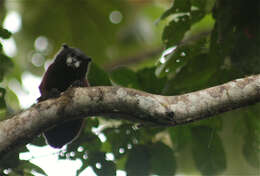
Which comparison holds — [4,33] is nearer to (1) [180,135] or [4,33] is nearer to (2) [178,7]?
(2) [178,7]

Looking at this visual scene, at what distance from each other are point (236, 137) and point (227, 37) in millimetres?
1248

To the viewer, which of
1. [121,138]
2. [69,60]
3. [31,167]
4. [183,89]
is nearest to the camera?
[31,167]

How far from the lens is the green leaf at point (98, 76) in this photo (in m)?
3.40

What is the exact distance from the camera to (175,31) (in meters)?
3.79

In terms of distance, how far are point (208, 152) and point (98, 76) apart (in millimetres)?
1290

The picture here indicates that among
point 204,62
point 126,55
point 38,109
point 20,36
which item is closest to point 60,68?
point 38,109

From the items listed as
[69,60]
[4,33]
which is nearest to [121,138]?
[69,60]

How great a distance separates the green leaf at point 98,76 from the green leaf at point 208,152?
1036 millimetres

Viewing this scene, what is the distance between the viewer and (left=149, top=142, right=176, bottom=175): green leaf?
355cm

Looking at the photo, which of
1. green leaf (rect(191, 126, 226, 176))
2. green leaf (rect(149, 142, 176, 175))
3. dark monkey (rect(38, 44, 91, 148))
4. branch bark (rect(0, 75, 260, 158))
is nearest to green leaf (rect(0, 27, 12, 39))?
dark monkey (rect(38, 44, 91, 148))

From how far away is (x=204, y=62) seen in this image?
3801 mm

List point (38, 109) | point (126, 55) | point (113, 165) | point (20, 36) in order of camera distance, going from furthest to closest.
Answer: point (126, 55)
point (20, 36)
point (113, 165)
point (38, 109)

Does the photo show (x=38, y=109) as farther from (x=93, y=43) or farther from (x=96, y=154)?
(x=93, y=43)

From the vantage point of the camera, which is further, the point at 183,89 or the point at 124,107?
the point at 183,89
